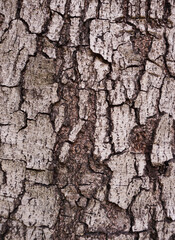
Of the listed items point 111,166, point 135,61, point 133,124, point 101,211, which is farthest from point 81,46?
point 101,211

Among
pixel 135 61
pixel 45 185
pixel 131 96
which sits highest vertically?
pixel 135 61

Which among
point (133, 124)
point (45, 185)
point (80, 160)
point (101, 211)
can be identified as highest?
point (133, 124)

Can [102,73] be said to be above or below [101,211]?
above

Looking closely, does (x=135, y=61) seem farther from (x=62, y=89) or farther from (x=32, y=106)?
(x=32, y=106)

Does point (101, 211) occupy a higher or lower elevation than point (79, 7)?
lower

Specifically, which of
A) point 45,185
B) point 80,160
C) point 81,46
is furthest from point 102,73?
point 45,185

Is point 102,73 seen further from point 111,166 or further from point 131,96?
point 111,166
